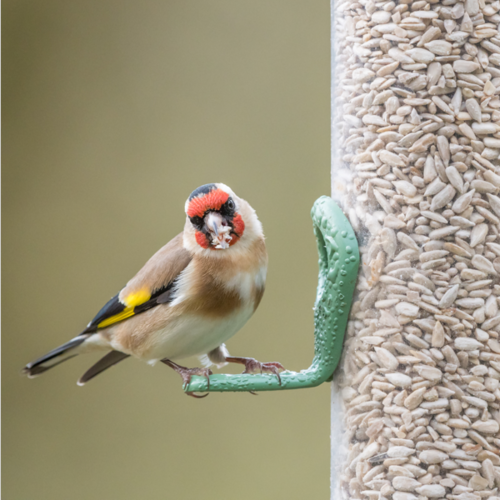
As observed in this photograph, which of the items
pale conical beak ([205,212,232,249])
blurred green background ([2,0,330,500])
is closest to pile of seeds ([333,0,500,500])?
pale conical beak ([205,212,232,249])

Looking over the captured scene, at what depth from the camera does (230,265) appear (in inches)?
80.7

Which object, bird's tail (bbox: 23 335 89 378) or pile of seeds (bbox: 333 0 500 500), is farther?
bird's tail (bbox: 23 335 89 378)

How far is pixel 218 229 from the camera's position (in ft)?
6.58

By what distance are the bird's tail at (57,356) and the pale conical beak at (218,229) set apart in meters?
0.73

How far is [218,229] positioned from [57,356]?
964 mm

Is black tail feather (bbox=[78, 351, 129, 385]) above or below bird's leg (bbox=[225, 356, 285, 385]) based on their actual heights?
below

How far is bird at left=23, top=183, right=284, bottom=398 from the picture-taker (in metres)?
2.03

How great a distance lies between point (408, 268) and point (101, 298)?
3417mm

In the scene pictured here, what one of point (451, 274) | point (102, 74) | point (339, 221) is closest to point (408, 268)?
point (451, 274)

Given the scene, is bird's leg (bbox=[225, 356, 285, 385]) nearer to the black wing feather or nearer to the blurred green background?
the black wing feather

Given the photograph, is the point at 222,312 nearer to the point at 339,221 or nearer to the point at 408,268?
the point at 339,221

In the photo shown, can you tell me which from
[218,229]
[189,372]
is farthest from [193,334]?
[218,229]

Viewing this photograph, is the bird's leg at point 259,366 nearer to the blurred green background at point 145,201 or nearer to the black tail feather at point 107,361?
Result: the black tail feather at point 107,361

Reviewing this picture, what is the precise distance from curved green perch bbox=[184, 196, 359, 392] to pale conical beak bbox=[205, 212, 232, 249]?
32 cm
